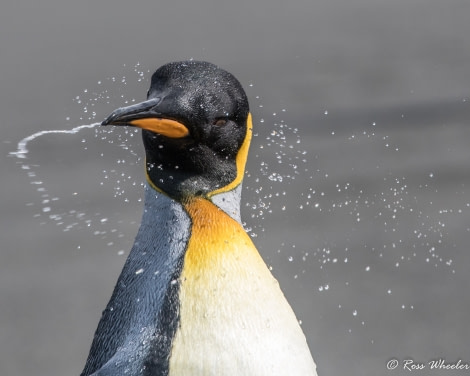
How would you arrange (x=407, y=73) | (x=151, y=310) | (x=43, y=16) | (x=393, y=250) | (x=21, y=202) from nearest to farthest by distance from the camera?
(x=151, y=310) → (x=393, y=250) → (x=21, y=202) → (x=407, y=73) → (x=43, y=16)

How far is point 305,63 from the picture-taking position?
4.00 meters

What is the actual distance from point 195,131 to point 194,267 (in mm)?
180

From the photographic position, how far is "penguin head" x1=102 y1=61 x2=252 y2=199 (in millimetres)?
1133

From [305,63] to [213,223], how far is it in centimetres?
290

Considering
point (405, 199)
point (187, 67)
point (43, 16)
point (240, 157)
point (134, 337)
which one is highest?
point (187, 67)

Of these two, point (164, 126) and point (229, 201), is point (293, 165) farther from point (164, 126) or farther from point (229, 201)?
point (164, 126)

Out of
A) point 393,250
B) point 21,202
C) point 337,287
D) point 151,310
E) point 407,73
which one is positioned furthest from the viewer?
point 407,73

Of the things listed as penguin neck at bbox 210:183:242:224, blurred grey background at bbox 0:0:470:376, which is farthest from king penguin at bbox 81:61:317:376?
blurred grey background at bbox 0:0:470:376

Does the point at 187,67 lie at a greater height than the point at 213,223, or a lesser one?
greater

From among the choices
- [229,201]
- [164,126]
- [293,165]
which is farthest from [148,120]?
[293,165]

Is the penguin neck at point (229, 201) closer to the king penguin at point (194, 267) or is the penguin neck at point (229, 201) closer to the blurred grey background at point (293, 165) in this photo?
the king penguin at point (194, 267)

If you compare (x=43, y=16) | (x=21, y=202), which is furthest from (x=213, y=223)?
(x=43, y=16)

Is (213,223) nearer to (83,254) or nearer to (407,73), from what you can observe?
(83,254)

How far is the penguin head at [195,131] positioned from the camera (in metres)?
1.13
